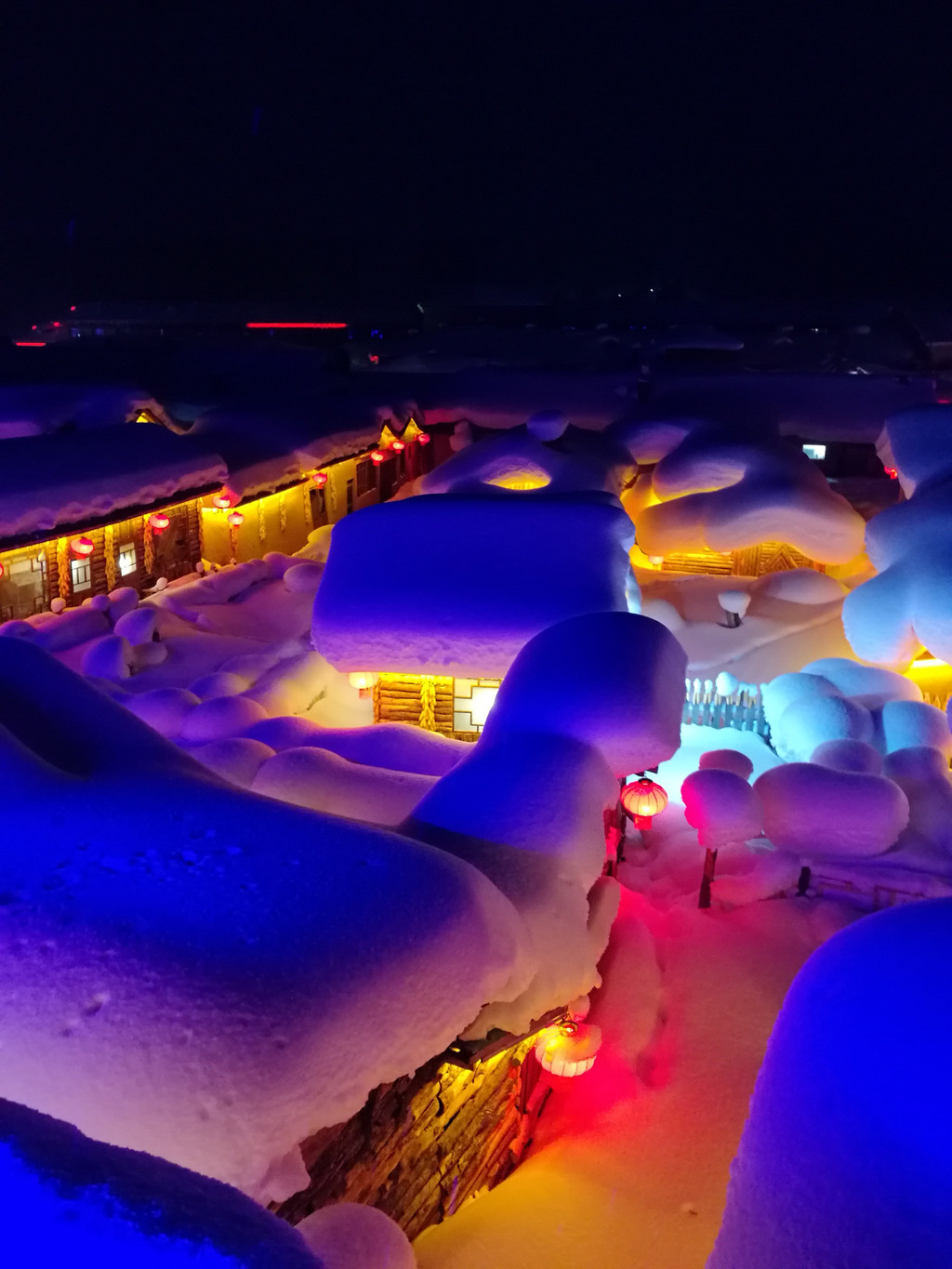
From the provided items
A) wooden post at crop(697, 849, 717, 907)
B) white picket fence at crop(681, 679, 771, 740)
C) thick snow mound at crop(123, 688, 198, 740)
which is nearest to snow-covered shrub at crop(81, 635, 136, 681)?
thick snow mound at crop(123, 688, 198, 740)

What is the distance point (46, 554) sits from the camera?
17.1 m

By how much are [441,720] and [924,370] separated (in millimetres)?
25734

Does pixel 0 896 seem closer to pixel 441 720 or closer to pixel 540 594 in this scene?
pixel 540 594

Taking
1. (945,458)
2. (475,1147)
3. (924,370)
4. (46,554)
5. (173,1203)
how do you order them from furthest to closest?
(924,370), (46,554), (945,458), (475,1147), (173,1203)

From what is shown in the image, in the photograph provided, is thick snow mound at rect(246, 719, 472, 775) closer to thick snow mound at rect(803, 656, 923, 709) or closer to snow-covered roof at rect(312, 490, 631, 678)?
snow-covered roof at rect(312, 490, 631, 678)

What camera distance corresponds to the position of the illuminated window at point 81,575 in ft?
58.0

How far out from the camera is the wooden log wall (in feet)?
16.2

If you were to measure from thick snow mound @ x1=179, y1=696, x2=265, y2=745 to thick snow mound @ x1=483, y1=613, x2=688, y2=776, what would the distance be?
4383mm

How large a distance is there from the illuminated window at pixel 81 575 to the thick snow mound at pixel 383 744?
884 centimetres

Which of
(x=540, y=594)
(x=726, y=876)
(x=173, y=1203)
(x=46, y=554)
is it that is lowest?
(x=726, y=876)

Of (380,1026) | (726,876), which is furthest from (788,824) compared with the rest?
(380,1026)

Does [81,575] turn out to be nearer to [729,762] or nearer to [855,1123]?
[729,762]

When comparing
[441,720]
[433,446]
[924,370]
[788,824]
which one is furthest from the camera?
[924,370]

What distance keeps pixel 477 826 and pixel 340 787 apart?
2.00m
